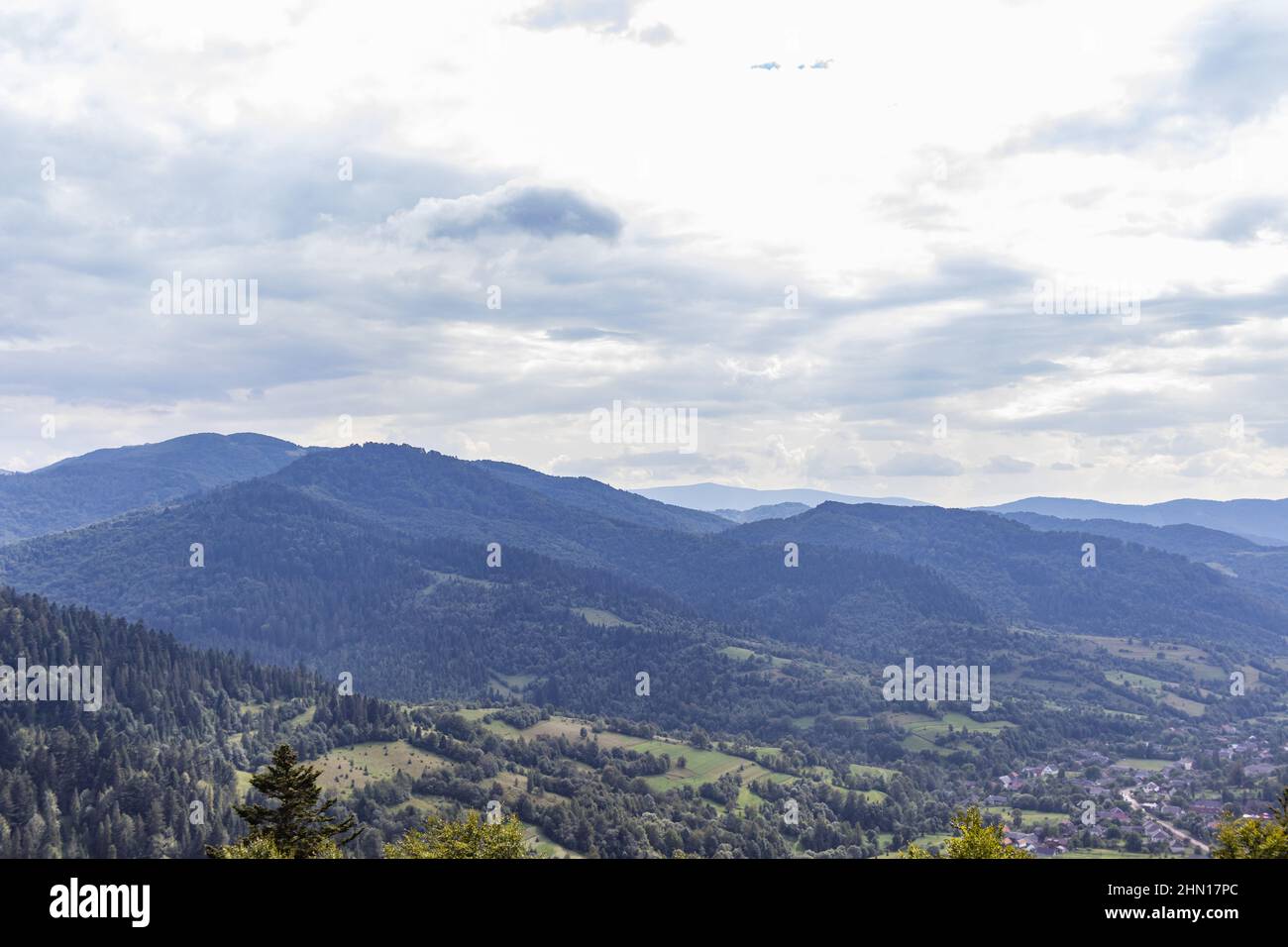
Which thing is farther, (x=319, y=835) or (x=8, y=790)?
(x=8, y=790)
